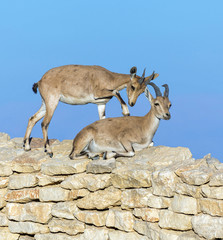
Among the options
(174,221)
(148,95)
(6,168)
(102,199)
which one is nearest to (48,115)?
(6,168)

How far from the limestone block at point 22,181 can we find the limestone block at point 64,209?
76 centimetres

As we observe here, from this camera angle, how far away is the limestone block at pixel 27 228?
360 inches

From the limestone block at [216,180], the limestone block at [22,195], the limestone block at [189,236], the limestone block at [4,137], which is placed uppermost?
the limestone block at [4,137]

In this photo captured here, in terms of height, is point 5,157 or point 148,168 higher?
point 5,157

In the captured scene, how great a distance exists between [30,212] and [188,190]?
3710mm

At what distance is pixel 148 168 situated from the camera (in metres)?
7.97

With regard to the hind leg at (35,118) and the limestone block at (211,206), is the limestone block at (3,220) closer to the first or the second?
the hind leg at (35,118)

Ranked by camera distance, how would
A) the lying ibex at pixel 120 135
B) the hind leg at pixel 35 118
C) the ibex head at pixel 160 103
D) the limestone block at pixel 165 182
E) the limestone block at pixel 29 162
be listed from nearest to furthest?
the limestone block at pixel 165 182 < the ibex head at pixel 160 103 < the lying ibex at pixel 120 135 < the limestone block at pixel 29 162 < the hind leg at pixel 35 118

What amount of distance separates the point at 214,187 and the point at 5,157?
507 centimetres

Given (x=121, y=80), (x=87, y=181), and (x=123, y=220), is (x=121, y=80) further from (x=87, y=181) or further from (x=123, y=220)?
(x=123, y=220)

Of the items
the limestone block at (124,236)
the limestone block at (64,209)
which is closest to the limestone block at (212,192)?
the limestone block at (124,236)

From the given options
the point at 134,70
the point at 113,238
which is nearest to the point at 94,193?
the point at 113,238

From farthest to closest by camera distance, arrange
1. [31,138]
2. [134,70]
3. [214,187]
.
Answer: [31,138] → [134,70] → [214,187]

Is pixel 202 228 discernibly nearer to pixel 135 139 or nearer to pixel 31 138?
pixel 135 139
